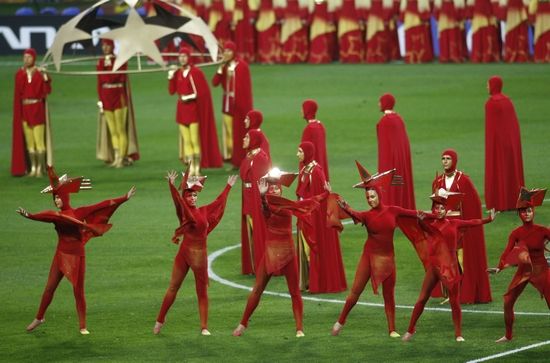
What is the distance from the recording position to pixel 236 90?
28.8 metres

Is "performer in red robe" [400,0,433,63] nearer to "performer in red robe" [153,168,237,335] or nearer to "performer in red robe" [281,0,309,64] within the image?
"performer in red robe" [281,0,309,64]

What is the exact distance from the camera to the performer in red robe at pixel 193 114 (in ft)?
93.1

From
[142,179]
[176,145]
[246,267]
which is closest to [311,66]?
[176,145]

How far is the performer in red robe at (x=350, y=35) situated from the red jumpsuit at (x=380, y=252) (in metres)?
28.4

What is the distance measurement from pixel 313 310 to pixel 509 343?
289 cm

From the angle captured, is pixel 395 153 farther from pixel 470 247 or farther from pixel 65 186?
pixel 65 186

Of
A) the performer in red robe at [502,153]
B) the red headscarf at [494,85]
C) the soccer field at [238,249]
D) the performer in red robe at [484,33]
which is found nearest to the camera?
the soccer field at [238,249]

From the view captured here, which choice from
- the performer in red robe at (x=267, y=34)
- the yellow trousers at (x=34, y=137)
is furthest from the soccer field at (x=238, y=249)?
the performer in red robe at (x=267, y=34)

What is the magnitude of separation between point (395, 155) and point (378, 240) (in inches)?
236

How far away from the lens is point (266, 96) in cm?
4012

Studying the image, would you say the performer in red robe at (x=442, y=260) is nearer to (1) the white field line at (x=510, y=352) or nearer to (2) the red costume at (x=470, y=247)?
(1) the white field line at (x=510, y=352)

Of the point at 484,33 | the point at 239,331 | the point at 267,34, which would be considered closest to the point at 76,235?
the point at 239,331

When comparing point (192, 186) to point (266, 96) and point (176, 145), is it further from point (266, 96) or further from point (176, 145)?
point (266, 96)

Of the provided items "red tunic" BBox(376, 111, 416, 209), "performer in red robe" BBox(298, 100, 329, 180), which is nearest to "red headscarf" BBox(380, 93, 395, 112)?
"red tunic" BBox(376, 111, 416, 209)
